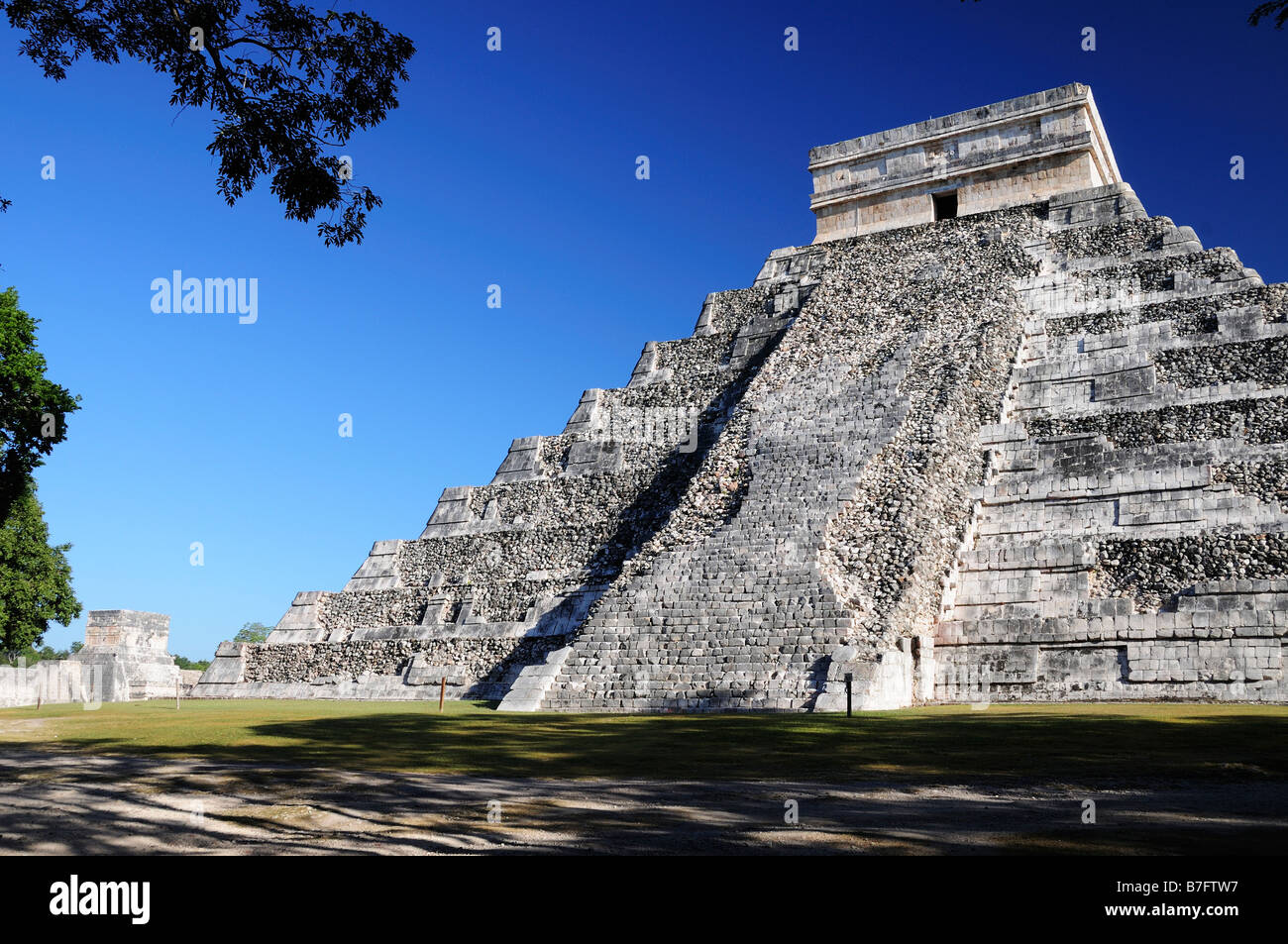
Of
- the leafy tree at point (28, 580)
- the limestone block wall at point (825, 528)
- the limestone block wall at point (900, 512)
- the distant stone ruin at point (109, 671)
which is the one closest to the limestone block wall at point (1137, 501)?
the limestone block wall at point (900, 512)

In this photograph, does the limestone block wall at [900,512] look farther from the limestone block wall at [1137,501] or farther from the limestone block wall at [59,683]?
the limestone block wall at [59,683]

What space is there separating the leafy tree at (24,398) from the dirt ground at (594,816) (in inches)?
635

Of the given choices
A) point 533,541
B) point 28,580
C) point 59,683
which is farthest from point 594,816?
point 28,580

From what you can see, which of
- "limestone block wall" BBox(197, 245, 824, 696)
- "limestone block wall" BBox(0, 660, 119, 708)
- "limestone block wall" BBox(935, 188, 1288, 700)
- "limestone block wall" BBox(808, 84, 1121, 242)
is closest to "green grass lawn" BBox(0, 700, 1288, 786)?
"limestone block wall" BBox(935, 188, 1288, 700)

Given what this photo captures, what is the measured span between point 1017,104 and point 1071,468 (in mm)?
13632

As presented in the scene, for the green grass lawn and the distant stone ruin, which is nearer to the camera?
the green grass lawn

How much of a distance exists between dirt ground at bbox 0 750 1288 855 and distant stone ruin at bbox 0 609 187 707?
13220 millimetres

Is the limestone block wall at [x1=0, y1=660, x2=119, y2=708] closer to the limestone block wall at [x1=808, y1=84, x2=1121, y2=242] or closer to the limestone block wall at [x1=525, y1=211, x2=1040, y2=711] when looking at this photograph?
the limestone block wall at [x1=525, y1=211, x2=1040, y2=711]

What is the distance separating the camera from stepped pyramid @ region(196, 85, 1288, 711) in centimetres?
1391

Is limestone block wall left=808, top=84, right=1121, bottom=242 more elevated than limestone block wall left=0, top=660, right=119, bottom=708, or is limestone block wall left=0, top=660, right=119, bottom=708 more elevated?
limestone block wall left=808, top=84, right=1121, bottom=242

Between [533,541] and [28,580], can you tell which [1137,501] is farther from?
[28,580]

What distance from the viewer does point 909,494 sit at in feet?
52.6
